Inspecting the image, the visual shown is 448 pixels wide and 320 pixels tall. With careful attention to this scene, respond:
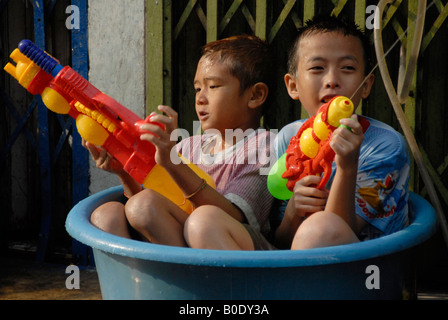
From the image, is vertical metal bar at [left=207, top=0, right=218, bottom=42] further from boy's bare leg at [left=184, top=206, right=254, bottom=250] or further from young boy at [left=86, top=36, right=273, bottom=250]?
boy's bare leg at [left=184, top=206, right=254, bottom=250]

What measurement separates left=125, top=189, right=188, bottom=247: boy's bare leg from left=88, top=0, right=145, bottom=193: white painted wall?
105 centimetres

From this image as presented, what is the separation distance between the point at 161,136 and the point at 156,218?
22 centimetres

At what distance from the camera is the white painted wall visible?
92.8 inches

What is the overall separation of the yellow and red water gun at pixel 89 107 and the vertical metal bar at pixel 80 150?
110 cm

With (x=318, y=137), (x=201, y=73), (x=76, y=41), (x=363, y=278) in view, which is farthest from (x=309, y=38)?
(x=76, y=41)

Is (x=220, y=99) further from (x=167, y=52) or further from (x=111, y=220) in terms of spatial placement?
(x=167, y=52)

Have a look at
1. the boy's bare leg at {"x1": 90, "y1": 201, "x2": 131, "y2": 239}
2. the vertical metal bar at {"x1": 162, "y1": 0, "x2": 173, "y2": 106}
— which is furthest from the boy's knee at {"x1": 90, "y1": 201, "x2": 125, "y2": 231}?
the vertical metal bar at {"x1": 162, "y1": 0, "x2": 173, "y2": 106}

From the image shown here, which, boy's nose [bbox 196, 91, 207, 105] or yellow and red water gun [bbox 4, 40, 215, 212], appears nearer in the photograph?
yellow and red water gun [bbox 4, 40, 215, 212]

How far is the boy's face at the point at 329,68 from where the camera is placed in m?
1.54

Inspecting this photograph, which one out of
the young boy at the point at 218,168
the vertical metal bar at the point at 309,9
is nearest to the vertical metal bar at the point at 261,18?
the vertical metal bar at the point at 309,9

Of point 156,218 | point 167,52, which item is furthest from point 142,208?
point 167,52

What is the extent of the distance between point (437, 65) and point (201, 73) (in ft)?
3.38

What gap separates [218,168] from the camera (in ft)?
5.48

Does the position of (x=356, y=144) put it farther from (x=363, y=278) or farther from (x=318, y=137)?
(x=363, y=278)
